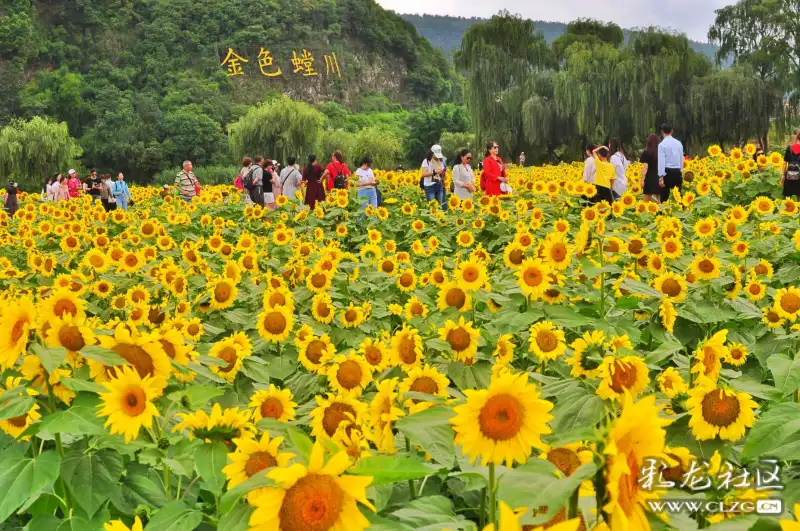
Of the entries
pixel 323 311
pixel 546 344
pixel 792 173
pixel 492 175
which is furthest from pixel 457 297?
pixel 492 175

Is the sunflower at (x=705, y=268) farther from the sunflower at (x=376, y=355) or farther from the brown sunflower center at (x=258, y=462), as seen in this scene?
the brown sunflower center at (x=258, y=462)

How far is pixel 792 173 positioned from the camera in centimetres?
729

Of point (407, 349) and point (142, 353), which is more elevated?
point (142, 353)

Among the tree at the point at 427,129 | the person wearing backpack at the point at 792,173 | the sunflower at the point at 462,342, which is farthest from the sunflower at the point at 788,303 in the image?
the tree at the point at 427,129

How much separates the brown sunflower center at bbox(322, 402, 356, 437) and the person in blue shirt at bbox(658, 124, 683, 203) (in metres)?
7.35

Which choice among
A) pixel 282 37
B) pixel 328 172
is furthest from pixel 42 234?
pixel 282 37

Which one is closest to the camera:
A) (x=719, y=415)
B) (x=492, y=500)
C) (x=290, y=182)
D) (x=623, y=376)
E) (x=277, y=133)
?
(x=492, y=500)

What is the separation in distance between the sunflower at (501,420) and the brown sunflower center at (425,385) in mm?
671

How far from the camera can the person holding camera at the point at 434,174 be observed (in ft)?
34.6

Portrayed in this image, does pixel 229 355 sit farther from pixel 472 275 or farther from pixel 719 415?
pixel 719 415

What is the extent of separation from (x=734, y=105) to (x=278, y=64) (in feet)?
247

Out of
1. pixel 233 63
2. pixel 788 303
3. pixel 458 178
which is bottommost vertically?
pixel 458 178

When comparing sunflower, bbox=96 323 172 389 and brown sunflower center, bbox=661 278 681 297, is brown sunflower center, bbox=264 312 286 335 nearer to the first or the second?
sunflower, bbox=96 323 172 389

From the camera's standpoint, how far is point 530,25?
26.5 m
